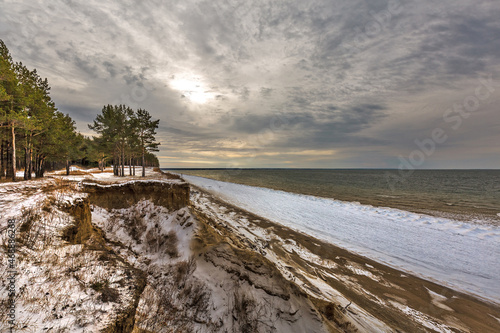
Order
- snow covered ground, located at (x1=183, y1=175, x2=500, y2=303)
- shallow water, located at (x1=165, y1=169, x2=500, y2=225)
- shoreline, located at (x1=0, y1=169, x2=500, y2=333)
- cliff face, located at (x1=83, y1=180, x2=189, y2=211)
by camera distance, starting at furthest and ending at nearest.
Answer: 1. shallow water, located at (x1=165, y1=169, x2=500, y2=225)
2. cliff face, located at (x1=83, y1=180, x2=189, y2=211)
3. snow covered ground, located at (x1=183, y1=175, x2=500, y2=303)
4. shoreline, located at (x1=0, y1=169, x2=500, y2=333)

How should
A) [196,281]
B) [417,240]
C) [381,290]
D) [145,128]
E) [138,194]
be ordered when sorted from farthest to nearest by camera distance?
[145,128]
[417,240]
[138,194]
[381,290]
[196,281]

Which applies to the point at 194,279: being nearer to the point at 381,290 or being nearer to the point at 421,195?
the point at 381,290

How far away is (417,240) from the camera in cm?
1459

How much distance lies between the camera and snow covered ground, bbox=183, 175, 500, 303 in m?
10.4

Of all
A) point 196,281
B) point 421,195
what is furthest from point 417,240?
point 421,195

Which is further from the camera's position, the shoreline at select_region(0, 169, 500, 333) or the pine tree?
the pine tree

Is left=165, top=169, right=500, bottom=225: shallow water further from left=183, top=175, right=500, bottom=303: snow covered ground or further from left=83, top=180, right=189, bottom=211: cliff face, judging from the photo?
left=83, top=180, right=189, bottom=211: cliff face

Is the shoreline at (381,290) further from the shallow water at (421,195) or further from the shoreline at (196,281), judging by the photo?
the shallow water at (421,195)

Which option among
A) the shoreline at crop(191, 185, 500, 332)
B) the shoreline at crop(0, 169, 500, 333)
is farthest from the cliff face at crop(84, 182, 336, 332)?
the shoreline at crop(191, 185, 500, 332)

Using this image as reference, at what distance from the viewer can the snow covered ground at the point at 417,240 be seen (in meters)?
10.4

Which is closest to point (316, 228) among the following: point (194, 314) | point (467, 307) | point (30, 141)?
A: point (467, 307)

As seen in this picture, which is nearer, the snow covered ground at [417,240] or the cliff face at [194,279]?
the cliff face at [194,279]

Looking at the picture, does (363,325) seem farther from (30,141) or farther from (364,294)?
(30,141)

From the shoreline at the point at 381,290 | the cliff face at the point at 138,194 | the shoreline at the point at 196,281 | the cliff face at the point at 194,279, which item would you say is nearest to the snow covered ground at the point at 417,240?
the shoreline at the point at 381,290
